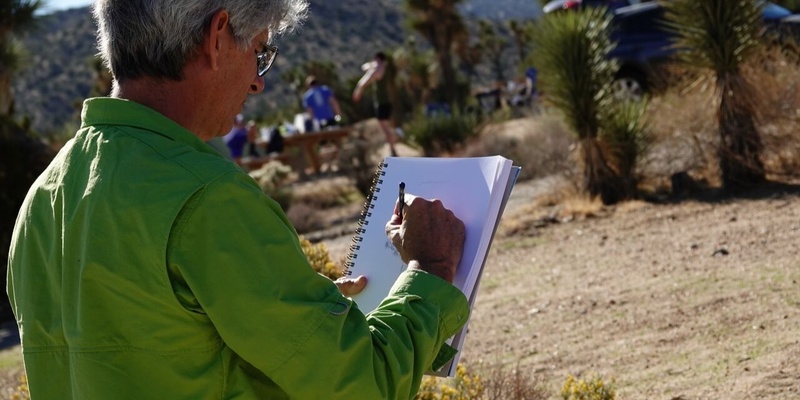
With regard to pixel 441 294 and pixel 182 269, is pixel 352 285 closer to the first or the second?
pixel 441 294

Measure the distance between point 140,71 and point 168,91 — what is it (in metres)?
0.06

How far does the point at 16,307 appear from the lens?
84.1 inches

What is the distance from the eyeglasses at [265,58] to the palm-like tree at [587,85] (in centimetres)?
782

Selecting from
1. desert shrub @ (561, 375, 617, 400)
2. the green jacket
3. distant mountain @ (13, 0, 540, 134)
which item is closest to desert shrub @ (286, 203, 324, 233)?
desert shrub @ (561, 375, 617, 400)

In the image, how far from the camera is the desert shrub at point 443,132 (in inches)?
617

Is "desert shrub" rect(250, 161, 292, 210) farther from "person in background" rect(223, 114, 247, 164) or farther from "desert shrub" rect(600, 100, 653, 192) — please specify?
"desert shrub" rect(600, 100, 653, 192)

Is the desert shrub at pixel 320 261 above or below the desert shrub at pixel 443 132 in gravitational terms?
above

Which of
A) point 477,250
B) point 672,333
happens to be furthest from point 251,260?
point 672,333

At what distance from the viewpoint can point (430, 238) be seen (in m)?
2.20

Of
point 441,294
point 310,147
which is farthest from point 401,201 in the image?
point 310,147

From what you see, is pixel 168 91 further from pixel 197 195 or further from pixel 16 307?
pixel 16 307

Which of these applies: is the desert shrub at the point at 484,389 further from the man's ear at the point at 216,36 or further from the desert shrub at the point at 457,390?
the man's ear at the point at 216,36

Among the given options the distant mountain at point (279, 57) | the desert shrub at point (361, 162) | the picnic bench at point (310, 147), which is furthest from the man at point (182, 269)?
the distant mountain at point (279, 57)

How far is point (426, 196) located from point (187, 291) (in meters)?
0.75
